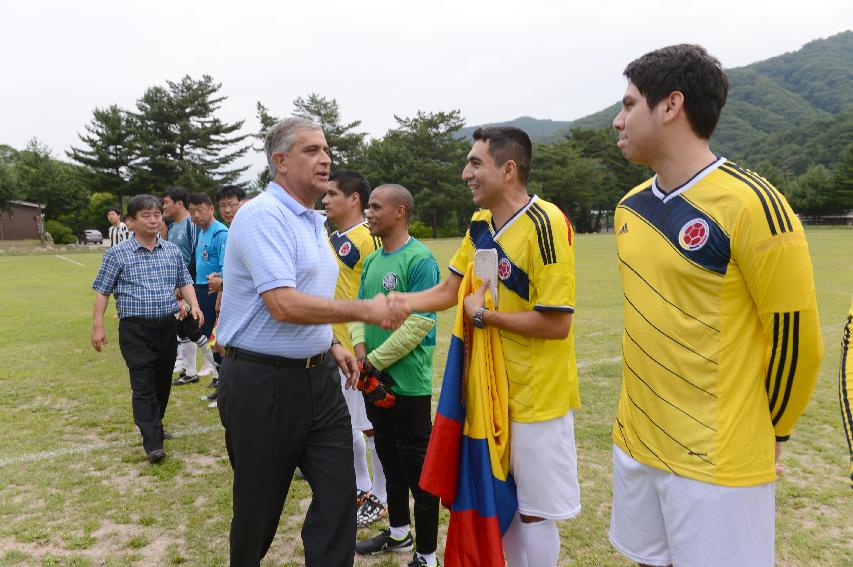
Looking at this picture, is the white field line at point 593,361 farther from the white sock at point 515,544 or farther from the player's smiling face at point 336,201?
the white sock at point 515,544

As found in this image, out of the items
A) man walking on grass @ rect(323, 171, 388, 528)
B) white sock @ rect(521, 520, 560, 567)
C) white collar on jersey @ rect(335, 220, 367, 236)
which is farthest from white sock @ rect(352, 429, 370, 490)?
white sock @ rect(521, 520, 560, 567)

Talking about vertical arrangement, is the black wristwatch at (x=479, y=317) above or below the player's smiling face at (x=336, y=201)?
below

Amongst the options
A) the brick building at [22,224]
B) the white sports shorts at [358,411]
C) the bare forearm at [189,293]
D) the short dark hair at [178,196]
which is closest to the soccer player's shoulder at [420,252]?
the white sports shorts at [358,411]

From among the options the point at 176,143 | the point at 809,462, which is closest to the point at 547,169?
the point at 176,143

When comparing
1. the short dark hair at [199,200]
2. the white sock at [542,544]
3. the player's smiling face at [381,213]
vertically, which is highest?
the short dark hair at [199,200]

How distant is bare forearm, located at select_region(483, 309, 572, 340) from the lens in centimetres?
261

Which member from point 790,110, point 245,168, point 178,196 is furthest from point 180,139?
point 790,110

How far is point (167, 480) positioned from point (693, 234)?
4602mm

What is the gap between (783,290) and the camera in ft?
5.85

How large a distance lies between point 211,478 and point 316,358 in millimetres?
2563

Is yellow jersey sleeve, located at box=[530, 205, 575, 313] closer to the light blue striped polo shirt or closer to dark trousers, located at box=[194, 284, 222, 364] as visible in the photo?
the light blue striped polo shirt

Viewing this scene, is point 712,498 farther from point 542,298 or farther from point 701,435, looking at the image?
point 542,298

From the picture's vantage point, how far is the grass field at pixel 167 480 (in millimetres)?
3648

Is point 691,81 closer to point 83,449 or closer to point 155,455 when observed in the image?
point 155,455
